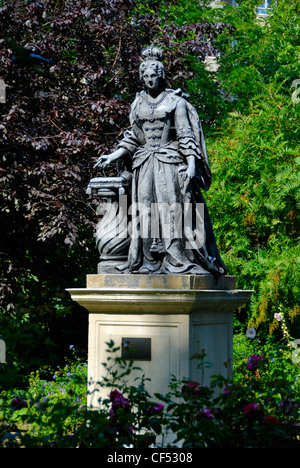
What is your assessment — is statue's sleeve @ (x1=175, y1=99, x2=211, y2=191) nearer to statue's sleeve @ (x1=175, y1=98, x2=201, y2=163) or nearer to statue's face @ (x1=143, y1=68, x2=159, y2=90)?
statue's sleeve @ (x1=175, y1=98, x2=201, y2=163)

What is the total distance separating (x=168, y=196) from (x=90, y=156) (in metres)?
4.99

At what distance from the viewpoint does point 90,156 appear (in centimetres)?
1095

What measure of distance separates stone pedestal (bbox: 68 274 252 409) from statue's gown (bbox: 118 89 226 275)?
0.70 feet

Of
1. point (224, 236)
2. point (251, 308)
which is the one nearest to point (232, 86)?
point (224, 236)

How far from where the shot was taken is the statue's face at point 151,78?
20.7ft

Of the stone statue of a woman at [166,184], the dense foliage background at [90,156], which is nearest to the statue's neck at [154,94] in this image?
the stone statue of a woman at [166,184]

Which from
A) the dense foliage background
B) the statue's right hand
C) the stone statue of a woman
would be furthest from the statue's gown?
the dense foliage background

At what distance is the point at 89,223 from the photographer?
10.4 m

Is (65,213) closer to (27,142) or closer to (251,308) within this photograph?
(27,142)

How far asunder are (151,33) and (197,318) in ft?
24.6

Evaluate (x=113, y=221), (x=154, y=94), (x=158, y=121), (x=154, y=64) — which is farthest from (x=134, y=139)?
(x=113, y=221)

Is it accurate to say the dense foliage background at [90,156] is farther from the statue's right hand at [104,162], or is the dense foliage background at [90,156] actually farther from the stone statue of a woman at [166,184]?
the stone statue of a woman at [166,184]

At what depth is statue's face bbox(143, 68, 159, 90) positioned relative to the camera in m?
6.32
